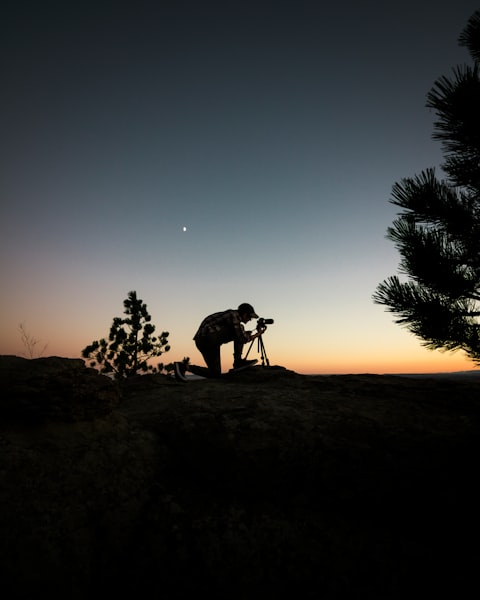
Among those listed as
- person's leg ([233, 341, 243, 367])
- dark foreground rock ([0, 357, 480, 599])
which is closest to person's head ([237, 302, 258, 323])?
person's leg ([233, 341, 243, 367])

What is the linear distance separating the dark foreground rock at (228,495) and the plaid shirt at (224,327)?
2.55 metres

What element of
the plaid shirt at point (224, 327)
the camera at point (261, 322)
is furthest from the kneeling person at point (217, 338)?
the camera at point (261, 322)

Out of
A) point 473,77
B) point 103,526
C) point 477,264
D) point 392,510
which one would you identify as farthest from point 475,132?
point 103,526

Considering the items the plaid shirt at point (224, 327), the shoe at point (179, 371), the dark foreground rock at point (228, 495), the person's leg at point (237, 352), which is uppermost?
the plaid shirt at point (224, 327)

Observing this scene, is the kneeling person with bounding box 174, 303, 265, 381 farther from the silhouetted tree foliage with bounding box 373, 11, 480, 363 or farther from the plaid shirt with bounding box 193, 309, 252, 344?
the silhouetted tree foliage with bounding box 373, 11, 480, 363

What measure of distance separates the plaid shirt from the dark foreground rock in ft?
8.38

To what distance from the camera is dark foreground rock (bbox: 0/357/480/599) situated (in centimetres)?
216

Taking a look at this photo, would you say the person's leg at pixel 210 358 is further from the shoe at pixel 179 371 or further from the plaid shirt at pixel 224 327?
the shoe at pixel 179 371

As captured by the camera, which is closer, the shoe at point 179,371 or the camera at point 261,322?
the shoe at point 179,371

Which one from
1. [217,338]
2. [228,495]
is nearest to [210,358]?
[217,338]

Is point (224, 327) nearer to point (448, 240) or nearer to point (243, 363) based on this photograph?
point (243, 363)

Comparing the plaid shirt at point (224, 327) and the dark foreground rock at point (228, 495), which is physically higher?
the plaid shirt at point (224, 327)

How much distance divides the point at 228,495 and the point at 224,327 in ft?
12.4

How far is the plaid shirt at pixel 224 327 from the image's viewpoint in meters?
6.35
